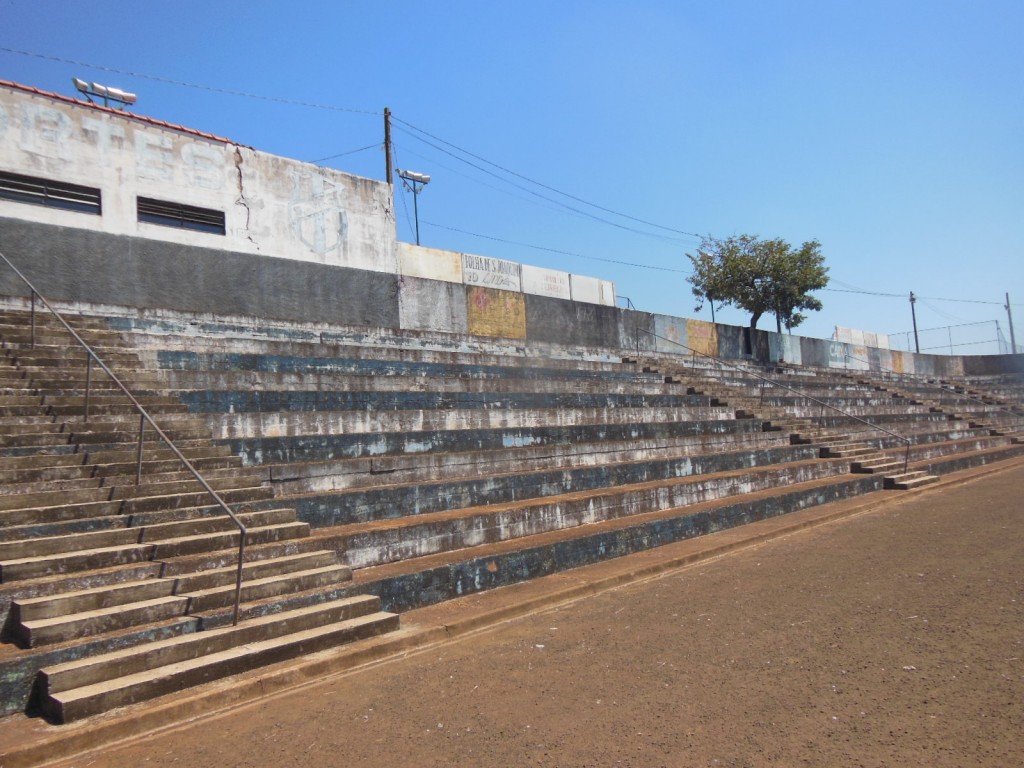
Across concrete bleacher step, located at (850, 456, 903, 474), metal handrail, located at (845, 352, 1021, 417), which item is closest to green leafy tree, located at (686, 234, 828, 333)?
metal handrail, located at (845, 352, 1021, 417)

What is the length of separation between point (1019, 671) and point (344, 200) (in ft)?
47.7

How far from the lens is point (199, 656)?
4508 millimetres

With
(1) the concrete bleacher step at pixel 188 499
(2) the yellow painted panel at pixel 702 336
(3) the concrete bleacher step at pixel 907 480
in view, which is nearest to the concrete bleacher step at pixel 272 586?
(1) the concrete bleacher step at pixel 188 499

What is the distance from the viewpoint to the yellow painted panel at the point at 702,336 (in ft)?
→ 75.9

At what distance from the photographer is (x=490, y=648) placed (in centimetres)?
516

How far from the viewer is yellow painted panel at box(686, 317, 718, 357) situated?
75.9ft

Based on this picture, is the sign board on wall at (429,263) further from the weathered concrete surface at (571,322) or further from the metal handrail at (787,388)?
the metal handrail at (787,388)

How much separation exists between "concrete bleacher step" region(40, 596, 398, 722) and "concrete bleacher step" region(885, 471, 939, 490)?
11554mm

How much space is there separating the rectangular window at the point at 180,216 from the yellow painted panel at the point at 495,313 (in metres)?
5.44

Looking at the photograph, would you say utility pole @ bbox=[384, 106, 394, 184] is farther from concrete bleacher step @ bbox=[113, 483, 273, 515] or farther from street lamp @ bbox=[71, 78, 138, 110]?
concrete bleacher step @ bbox=[113, 483, 273, 515]

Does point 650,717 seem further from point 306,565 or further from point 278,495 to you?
point 278,495

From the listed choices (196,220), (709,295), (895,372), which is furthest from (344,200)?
(895,372)

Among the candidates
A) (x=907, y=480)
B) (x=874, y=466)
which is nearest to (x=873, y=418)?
(x=874, y=466)

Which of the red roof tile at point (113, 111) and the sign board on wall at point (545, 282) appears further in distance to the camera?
the sign board on wall at point (545, 282)
